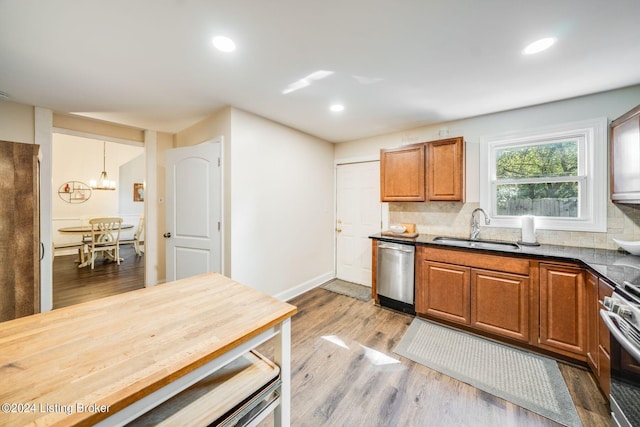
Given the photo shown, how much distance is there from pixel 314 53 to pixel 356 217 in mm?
2692

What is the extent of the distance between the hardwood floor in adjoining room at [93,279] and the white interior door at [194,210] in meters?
1.57

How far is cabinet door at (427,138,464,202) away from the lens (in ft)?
8.94

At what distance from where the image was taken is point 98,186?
6.62 m

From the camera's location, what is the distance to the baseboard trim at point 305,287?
3309 millimetres

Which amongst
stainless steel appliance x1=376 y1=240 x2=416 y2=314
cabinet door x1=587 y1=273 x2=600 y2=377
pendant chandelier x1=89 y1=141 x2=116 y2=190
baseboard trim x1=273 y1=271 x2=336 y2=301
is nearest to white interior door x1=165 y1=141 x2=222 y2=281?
baseboard trim x1=273 y1=271 x2=336 y2=301

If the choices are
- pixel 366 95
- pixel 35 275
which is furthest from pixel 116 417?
pixel 366 95

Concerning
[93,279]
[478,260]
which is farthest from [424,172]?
[93,279]

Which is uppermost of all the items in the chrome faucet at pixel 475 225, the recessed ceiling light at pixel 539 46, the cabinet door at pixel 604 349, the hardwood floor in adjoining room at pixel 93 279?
the recessed ceiling light at pixel 539 46

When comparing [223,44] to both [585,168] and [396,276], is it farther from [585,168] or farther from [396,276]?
[585,168]

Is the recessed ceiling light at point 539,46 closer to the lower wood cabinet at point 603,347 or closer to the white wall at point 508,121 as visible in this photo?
the white wall at point 508,121

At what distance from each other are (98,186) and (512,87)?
30.3 ft

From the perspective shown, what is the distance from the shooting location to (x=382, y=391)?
177 cm

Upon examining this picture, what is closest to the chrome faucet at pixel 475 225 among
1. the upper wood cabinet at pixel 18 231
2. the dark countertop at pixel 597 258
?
the dark countertop at pixel 597 258

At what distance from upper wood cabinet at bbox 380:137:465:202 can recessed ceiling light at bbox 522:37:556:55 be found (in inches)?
41.1
